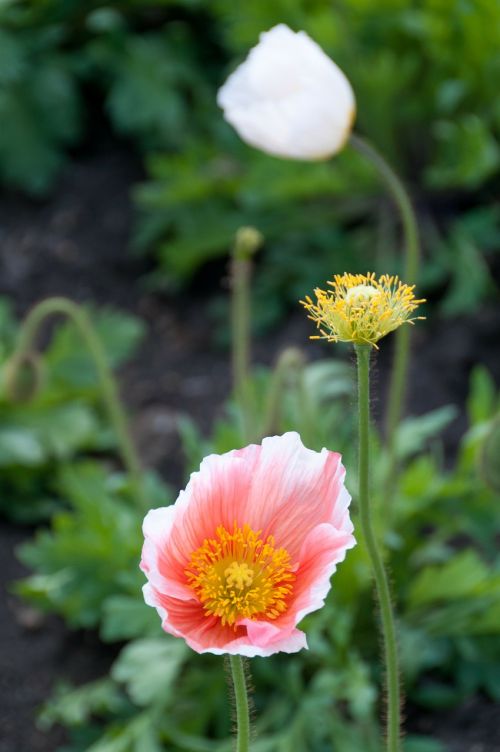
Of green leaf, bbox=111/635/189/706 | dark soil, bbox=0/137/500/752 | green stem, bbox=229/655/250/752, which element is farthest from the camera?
dark soil, bbox=0/137/500/752

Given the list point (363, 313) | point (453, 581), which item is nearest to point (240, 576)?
point (363, 313)

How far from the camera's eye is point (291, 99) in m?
2.01

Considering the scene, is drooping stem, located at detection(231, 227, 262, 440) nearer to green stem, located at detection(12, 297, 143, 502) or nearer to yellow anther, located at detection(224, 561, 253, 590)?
green stem, located at detection(12, 297, 143, 502)

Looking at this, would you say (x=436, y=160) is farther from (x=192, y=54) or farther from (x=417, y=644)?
(x=417, y=644)

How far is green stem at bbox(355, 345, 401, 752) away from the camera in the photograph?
106 cm

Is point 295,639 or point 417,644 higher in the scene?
point 417,644

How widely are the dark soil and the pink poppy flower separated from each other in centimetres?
128

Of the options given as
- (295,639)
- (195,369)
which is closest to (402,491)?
(195,369)

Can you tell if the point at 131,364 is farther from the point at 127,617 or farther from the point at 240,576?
the point at 240,576

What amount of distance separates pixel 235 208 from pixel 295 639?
2923mm

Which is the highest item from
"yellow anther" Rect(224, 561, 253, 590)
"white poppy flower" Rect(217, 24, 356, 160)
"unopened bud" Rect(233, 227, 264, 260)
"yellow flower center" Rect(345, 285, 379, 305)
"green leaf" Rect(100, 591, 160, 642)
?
"white poppy flower" Rect(217, 24, 356, 160)

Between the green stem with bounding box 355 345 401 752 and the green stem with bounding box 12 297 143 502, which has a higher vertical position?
the green stem with bounding box 12 297 143 502

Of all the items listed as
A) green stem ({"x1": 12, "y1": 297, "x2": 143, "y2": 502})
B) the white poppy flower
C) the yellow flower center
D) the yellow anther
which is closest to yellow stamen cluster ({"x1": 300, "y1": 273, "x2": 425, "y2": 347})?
the yellow flower center

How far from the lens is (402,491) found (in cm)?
252
